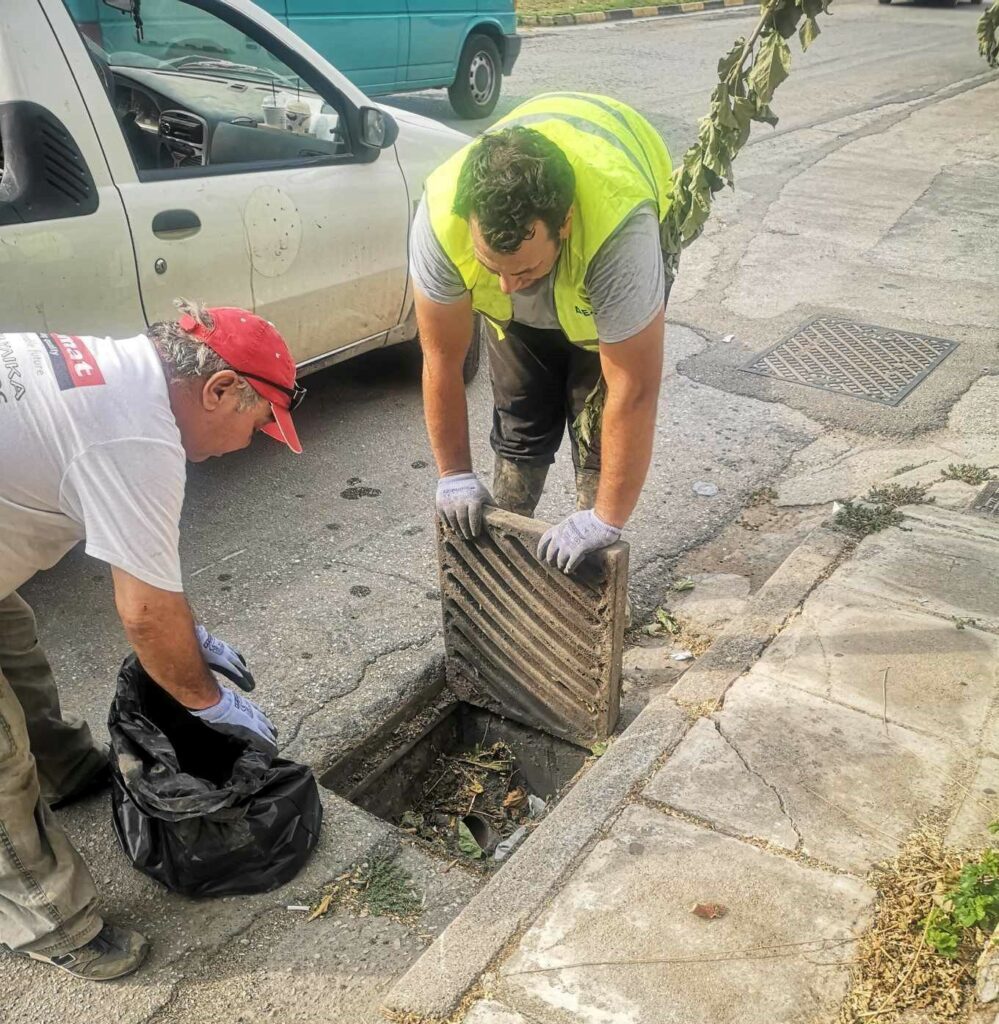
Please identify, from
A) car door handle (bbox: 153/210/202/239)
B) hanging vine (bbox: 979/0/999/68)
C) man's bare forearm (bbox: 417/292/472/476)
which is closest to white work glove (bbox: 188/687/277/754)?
man's bare forearm (bbox: 417/292/472/476)

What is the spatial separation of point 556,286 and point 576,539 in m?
0.64

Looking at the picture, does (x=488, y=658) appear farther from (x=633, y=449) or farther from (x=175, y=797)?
(x=175, y=797)

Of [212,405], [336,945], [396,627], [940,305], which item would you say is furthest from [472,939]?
[940,305]

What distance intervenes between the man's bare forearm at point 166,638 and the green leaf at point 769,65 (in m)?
1.72

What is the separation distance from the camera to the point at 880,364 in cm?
550

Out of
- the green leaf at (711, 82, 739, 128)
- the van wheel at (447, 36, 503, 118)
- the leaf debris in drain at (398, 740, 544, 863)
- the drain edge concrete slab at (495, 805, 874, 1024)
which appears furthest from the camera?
the van wheel at (447, 36, 503, 118)

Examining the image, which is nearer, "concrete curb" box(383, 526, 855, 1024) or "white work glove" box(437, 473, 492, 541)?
"concrete curb" box(383, 526, 855, 1024)

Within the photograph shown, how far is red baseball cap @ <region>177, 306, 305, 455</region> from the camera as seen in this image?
205 centimetres

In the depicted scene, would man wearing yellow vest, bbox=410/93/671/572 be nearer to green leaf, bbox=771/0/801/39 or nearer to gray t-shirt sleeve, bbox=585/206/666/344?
gray t-shirt sleeve, bbox=585/206/666/344

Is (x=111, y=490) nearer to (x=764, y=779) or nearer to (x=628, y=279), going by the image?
(x=628, y=279)

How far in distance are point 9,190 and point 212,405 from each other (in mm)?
1681

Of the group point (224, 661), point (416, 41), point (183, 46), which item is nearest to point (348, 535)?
point (224, 661)

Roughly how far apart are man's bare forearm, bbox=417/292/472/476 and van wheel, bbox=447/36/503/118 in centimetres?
812

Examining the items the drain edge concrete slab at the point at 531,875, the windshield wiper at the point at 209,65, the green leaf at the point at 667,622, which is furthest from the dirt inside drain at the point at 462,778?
the windshield wiper at the point at 209,65
